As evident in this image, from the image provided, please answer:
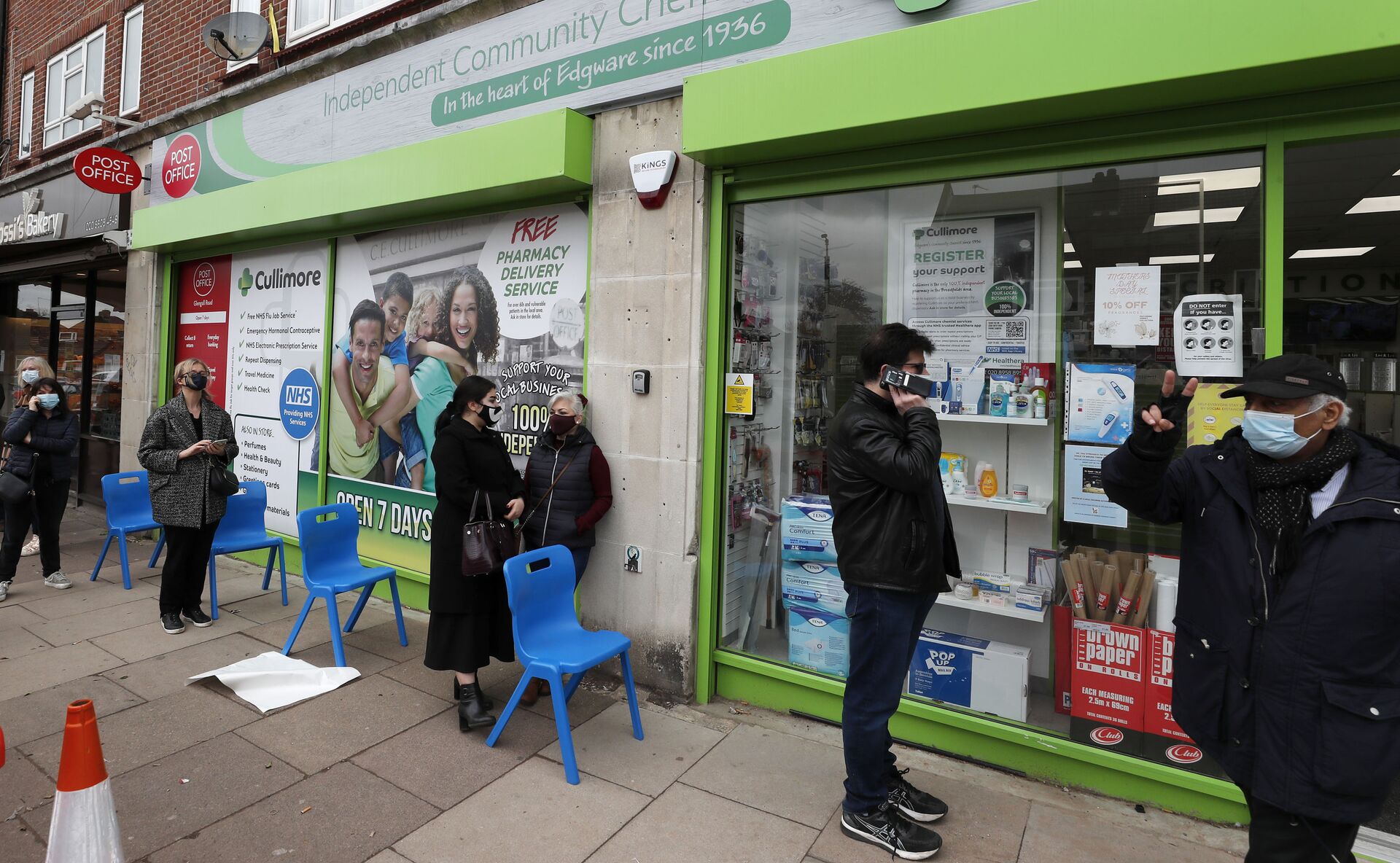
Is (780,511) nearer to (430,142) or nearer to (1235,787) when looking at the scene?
(1235,787)

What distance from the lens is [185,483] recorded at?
5.19 metres

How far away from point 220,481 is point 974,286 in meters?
5.22

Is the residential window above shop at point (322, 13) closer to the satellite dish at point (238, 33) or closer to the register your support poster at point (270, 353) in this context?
the satellite dish at point (238, 33)

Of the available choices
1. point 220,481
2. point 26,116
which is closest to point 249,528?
point 220,481

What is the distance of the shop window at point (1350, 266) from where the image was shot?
322cm

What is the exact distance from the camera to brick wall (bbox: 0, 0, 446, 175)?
274 inches

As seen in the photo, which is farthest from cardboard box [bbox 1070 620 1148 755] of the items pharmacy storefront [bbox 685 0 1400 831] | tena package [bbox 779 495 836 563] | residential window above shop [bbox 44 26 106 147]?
residential window above shop [bbox 44 26 106 147]

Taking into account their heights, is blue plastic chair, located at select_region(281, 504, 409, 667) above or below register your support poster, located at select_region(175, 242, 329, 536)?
below

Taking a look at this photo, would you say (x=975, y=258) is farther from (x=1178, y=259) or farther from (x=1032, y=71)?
(x=1032, y=71)

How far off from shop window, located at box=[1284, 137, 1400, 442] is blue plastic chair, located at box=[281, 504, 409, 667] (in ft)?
16.3

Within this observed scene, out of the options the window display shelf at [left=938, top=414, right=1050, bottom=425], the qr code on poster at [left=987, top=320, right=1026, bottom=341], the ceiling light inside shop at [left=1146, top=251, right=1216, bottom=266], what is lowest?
the window display shelf at [left=938, top=414, right=1050, bottom=425]

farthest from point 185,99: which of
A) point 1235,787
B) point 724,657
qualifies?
point 1235,787

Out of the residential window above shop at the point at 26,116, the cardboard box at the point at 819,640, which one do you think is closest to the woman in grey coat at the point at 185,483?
the cardboard box at the point at 819,640

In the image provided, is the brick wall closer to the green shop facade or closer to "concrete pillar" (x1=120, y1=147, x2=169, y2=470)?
"concrete pillar" (x1=120, y1=147, x2=169, y2=470)
